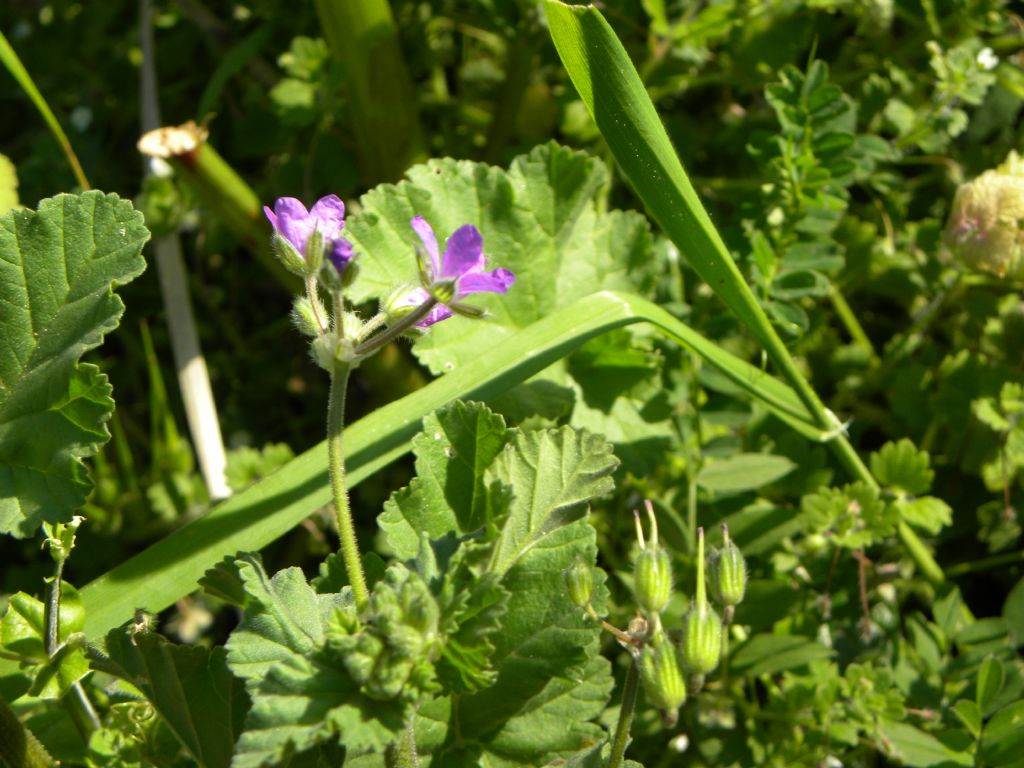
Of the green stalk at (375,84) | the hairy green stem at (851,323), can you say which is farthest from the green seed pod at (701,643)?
the green stalk at (375,84)

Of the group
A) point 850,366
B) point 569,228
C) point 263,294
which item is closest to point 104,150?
point 263,294

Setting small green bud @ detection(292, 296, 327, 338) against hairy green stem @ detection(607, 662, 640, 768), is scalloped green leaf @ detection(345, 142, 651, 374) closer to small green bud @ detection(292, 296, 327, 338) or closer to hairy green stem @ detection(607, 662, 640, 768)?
small green bud @ detection(292, 296, 327, 338)

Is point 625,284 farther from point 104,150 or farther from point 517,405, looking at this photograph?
point 104,150

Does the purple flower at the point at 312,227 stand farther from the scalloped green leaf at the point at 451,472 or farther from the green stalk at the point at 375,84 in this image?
the green stalk at the point at 375,84

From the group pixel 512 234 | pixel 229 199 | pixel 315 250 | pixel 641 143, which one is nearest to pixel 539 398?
pixel 512 234

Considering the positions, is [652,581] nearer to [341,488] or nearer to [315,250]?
[341,488]

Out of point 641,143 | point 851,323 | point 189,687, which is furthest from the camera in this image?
point 851,323
